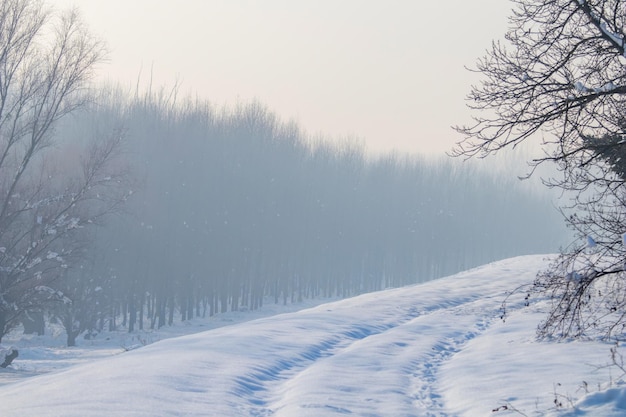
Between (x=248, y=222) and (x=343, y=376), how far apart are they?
162 feet

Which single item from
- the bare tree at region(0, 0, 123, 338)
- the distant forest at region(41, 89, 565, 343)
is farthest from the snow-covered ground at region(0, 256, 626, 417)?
the distant forest at region(41, 89, 565, 343)

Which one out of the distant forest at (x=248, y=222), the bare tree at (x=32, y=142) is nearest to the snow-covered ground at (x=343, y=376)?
the bare tree at (x=32, y=142)

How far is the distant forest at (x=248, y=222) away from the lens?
4916 cm

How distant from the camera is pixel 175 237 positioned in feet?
174

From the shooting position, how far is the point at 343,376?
39.4ft

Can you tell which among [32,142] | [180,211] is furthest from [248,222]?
[32,142]

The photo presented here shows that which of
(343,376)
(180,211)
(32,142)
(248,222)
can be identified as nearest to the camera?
(343,376)

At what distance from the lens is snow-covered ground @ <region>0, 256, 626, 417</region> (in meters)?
9.44

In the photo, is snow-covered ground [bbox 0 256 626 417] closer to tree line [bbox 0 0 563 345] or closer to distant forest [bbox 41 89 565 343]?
tree line [bbox 0 0 563 345]

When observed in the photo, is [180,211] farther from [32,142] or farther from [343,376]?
[343,376]

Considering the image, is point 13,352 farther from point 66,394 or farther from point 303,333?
point 66,394

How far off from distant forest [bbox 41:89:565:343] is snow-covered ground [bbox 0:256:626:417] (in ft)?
47.1

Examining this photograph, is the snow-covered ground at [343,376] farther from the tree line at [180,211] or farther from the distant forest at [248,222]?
the distant forest at [248,222]

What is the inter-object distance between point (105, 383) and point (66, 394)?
800 millimetres
